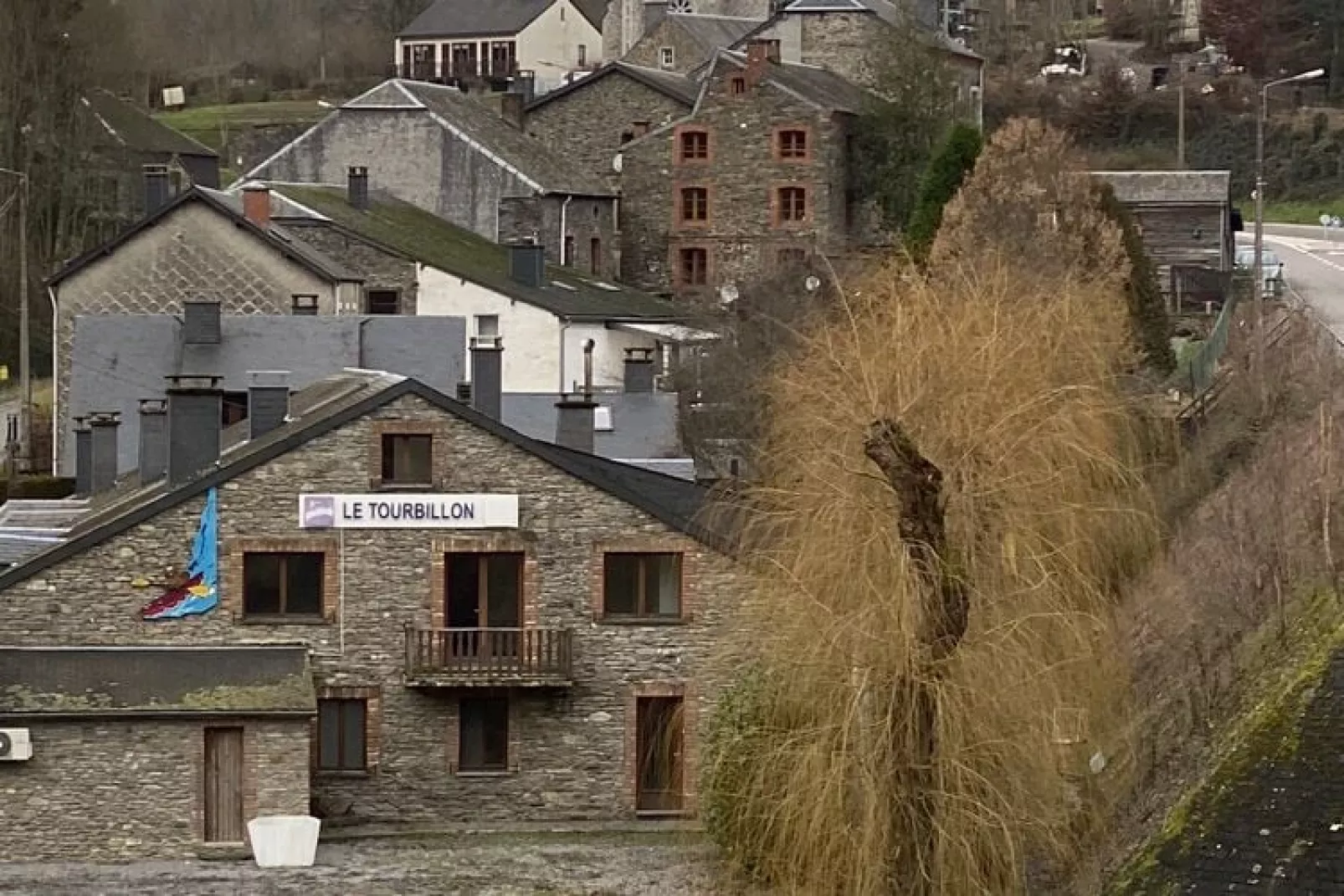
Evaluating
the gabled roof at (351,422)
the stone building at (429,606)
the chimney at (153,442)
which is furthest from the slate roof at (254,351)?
the stone building at (429,606)

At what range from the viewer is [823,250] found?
188 feet

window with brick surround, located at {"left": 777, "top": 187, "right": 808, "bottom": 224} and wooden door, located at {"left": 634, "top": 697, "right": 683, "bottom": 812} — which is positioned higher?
window with brick surround, located at {"left": 777, "top": 187, "right": 808, "bottom": 224}

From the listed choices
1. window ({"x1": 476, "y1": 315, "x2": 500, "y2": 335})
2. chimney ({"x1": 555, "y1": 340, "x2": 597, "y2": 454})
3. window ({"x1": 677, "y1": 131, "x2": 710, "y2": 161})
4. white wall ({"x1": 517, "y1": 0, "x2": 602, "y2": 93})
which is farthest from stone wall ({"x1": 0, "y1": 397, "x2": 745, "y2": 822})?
white wall ({"x1": 517, "y1": 0, "x2": 602, "y2": 93})

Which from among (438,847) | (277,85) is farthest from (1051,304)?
(277,85)

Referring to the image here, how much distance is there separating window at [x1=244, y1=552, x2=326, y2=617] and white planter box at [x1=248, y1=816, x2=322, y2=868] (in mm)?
2851

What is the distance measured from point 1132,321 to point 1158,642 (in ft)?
40.2

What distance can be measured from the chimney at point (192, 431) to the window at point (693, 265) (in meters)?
32.1

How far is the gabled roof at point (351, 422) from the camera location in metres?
26.4

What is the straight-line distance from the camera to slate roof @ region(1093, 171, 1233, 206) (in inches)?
2040

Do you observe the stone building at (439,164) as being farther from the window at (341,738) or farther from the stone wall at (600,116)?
the window at (341,738)

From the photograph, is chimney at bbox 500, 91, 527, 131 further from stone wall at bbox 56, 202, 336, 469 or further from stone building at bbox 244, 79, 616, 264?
stone wall at bbox 56, 202, 336, 469

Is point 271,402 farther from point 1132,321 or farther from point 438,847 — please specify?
point 1132,321

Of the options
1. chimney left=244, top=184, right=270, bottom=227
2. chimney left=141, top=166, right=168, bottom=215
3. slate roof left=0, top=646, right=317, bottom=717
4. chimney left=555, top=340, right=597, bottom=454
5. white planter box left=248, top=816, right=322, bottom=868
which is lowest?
white planter box left=248, top=816, right=322, bottom=868

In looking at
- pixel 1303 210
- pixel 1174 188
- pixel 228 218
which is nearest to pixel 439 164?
pixel 228 218
